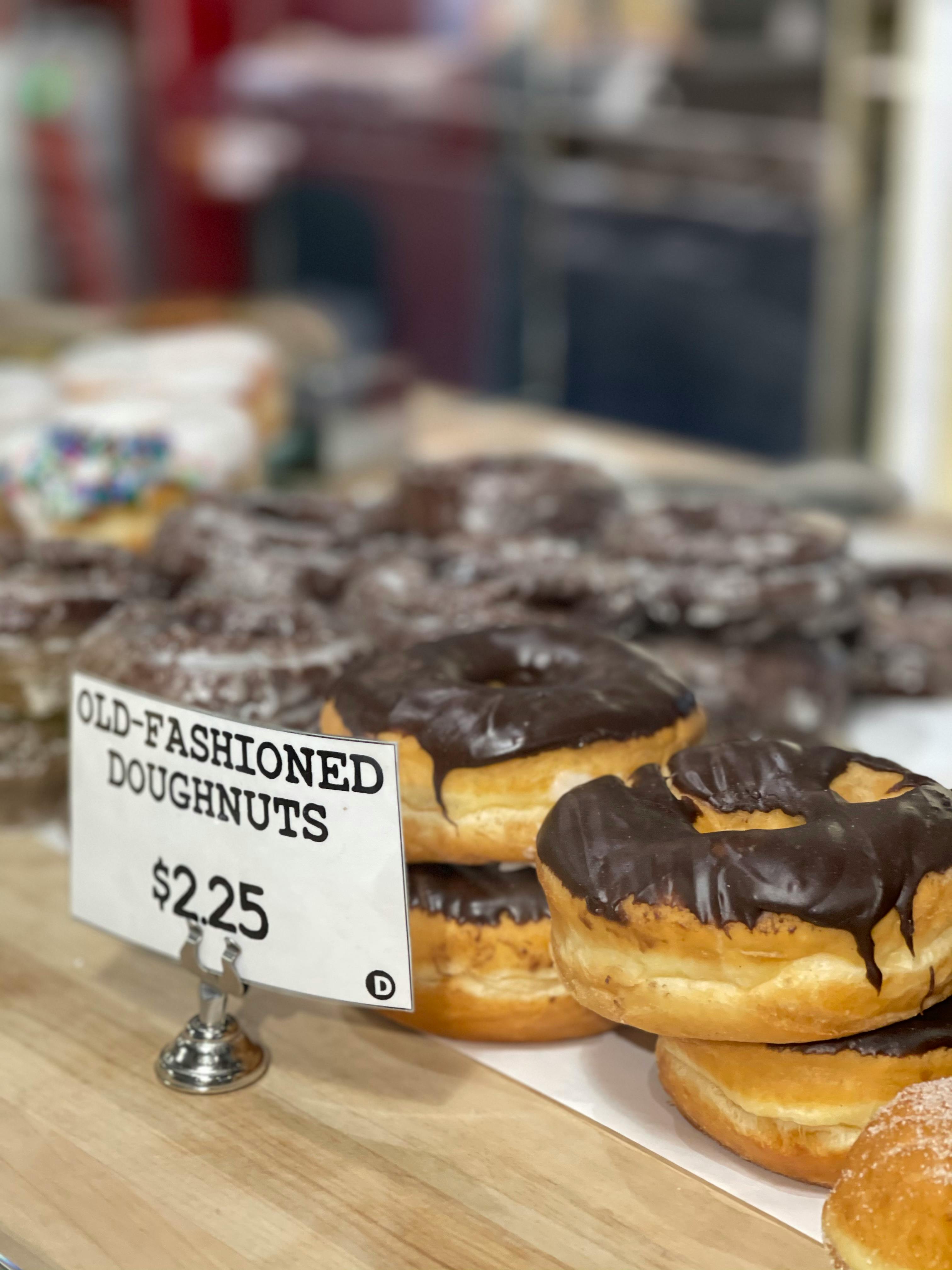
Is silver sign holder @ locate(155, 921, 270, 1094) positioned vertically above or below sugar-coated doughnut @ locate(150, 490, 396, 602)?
below

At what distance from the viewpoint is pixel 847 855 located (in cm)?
101

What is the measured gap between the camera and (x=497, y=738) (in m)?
1.21

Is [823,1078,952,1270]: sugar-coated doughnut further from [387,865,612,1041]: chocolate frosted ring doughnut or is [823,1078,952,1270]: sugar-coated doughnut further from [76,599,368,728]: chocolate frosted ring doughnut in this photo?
[76,599,368,728]: chocolate frosted ring doughnut

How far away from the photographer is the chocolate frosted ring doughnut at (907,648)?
2021 millimetres

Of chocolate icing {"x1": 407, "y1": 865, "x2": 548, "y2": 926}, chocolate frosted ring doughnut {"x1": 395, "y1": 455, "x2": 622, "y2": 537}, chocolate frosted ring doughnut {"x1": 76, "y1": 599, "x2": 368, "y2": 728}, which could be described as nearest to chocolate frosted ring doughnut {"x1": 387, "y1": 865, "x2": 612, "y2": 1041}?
chocolate icing {"x1": 407, "y1": 865, "x2": 548, "y2": 926}

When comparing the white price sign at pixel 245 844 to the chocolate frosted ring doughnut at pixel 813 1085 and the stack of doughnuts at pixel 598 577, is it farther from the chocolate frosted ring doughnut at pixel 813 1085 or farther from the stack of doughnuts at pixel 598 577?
the stack of doughnuts at pixel 598 577

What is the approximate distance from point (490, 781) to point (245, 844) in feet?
0.68

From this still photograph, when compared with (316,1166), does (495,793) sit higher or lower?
higher

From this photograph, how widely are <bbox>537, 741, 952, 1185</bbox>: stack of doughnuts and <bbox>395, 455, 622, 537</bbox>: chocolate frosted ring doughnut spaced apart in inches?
36.2

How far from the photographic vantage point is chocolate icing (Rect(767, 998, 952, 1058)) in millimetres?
1036

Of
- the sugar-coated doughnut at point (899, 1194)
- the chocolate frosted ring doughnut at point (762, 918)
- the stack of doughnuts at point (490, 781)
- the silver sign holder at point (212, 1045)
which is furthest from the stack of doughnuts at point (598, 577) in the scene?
the sugar-coated doughnut at point (899, 1194)

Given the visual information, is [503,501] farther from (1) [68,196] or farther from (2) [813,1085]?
(1) [68,196]

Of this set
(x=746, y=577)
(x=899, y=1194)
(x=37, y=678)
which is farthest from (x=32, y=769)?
(x=899, y=1194)

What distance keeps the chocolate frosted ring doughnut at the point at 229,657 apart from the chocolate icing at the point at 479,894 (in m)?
0.22
